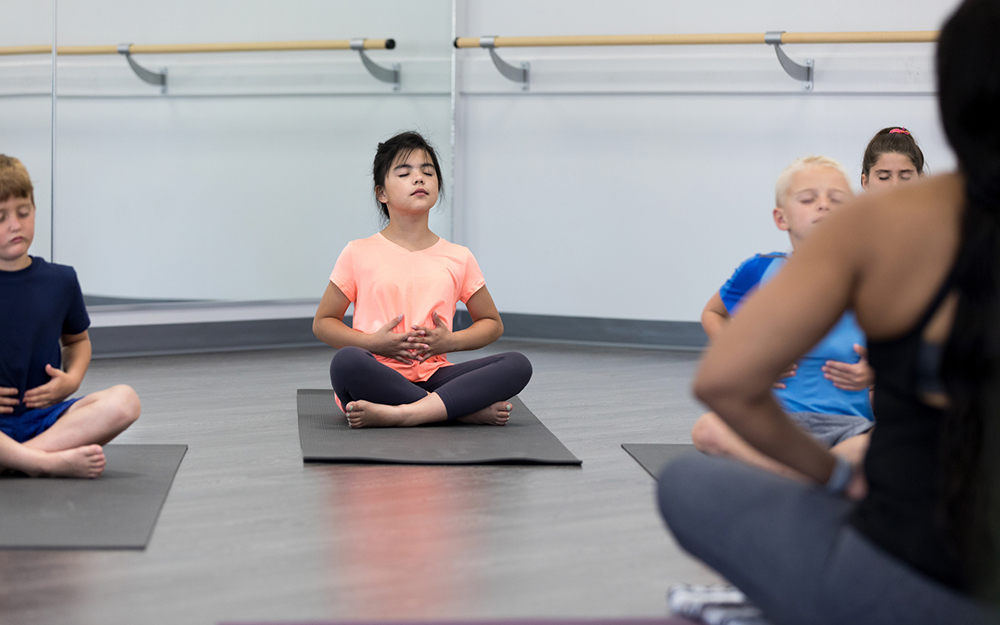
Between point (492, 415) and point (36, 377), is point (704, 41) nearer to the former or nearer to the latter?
point (492, 415)

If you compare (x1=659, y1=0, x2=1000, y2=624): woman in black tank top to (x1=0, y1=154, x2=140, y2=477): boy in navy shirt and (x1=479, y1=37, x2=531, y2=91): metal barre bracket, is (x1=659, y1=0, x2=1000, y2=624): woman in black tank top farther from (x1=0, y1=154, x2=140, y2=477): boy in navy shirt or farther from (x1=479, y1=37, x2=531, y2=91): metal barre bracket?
(x1=479, y1=37, x2=531, y2=91): metal barre bracket

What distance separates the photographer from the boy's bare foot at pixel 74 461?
155 centimetres

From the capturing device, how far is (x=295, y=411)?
2.29m

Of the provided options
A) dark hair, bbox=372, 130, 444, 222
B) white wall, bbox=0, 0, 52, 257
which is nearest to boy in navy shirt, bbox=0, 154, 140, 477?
dark hair, bbox=372, 130, 444, 222

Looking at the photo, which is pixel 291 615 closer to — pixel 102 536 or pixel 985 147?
pixel 102 536

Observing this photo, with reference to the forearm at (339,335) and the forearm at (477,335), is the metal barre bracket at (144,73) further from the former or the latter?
the forearm at (477,335)

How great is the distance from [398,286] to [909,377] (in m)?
1.57

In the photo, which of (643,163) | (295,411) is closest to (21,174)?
(295,411)

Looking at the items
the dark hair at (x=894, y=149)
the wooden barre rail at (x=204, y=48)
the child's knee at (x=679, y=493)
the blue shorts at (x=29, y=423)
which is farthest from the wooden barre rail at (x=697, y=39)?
the child's knee at (x=679, y=493)

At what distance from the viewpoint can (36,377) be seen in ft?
5.25

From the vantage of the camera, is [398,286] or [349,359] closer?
[349,359]

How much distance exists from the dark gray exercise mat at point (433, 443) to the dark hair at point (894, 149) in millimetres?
852

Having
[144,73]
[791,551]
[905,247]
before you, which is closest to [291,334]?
[144,73]

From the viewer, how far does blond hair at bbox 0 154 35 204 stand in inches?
60.0
